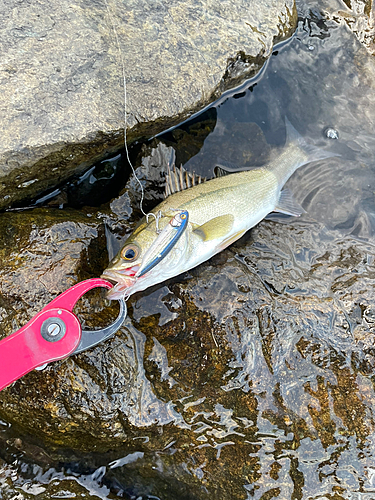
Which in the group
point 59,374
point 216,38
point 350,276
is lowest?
point 350,276

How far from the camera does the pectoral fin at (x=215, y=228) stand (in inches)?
132

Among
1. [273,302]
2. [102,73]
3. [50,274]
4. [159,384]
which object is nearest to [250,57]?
[102,73]

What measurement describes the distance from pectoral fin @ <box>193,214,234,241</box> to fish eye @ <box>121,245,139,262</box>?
616mm

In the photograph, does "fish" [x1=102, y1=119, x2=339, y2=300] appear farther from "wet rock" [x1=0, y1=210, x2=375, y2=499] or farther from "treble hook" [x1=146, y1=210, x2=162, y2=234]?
"wet rock" [x1=0, y1=210, x2=375, y2=499]

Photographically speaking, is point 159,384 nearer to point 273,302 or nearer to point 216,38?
point 273,302

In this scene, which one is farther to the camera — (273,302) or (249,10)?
(249,10)

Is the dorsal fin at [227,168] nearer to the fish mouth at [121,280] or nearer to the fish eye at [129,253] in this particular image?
the fish eye at [129,253]

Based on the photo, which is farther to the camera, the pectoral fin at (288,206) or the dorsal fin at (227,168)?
the dorsal fin at (227,168)

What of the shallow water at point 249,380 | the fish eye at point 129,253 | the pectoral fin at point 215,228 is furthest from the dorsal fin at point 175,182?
the fish eye at point 129,253

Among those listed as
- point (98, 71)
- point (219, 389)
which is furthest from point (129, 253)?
point (98, 71)

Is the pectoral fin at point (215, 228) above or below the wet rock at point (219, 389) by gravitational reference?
above

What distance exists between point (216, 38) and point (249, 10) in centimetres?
57

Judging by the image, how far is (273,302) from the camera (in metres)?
3.43

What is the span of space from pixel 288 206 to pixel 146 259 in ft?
6.08
